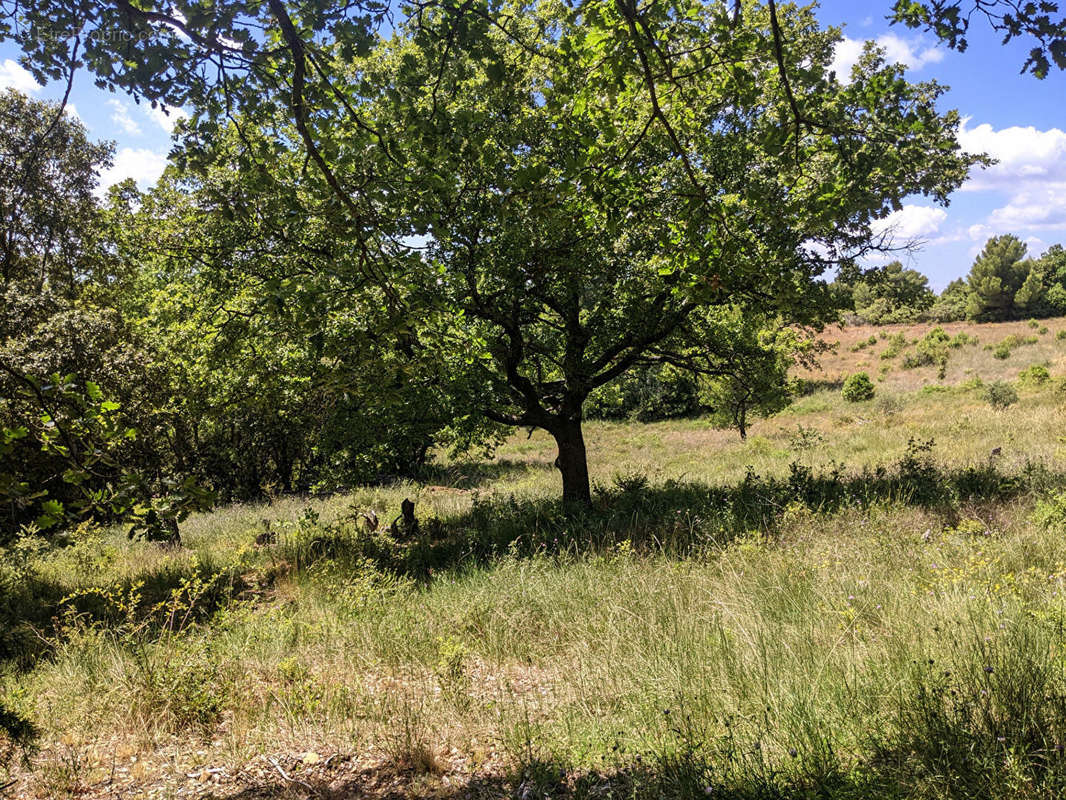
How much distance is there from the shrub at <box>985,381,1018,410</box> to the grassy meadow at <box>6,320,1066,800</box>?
45.7 feet

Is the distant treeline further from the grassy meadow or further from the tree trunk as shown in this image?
the grassy meadow

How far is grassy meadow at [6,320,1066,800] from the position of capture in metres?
2.67

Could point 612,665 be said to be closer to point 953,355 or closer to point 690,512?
point 690,512

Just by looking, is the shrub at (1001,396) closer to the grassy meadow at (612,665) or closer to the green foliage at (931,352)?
the green foliage at (931,352)

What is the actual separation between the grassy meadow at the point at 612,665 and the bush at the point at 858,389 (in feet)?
73.0

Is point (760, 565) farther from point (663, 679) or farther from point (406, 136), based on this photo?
point (406, 136)

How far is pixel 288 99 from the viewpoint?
2.87m

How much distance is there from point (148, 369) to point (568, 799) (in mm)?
11488

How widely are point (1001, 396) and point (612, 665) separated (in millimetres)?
22577

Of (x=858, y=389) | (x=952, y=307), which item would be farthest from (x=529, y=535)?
(x=952, y=307)

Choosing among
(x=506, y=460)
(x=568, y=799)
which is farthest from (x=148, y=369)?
(x=506, y=460)

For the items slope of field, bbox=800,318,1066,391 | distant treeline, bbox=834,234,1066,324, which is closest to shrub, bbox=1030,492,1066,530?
slope of field, bbox=800,318,1066,391

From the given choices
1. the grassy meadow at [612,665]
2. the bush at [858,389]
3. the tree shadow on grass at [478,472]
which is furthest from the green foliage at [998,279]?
the grassy meadow at [612,665]

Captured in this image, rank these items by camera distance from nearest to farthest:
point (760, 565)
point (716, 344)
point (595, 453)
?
point (760, 565) → point (716, 344) → point (595, 453)
